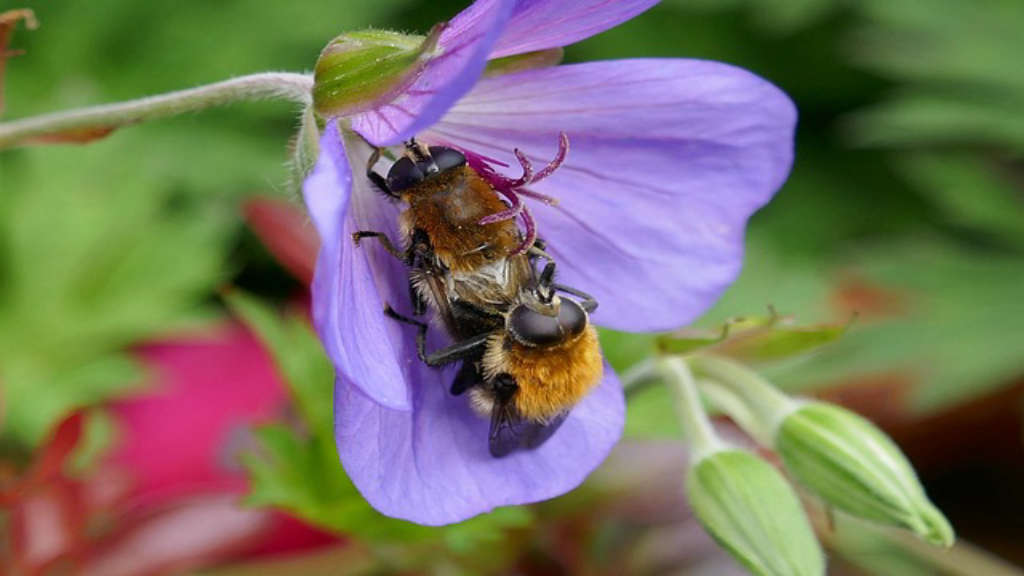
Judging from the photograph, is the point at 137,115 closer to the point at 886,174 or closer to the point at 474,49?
the point at 474,49

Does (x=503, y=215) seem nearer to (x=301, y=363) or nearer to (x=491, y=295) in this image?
(x=491, y=295)

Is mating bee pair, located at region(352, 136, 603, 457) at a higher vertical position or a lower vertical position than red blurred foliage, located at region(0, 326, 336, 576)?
higher

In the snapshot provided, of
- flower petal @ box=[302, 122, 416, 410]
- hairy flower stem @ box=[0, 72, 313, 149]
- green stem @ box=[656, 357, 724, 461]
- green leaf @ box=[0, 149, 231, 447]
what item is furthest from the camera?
green leaf @ box=[0, 149, 231, 447]

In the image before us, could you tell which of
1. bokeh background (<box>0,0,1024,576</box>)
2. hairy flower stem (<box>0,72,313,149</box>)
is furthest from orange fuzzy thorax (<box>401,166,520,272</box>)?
bokeh background (<box>0,0,1024,576</box>)

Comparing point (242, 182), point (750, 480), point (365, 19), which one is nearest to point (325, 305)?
point (750, 480)

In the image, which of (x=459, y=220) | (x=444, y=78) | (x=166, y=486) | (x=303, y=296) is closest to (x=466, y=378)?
(x=459, y=220)

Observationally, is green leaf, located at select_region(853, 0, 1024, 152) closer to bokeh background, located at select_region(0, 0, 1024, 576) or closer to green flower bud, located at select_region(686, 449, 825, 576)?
bokeh background, located at select_region(0, 0, 1024, 576)

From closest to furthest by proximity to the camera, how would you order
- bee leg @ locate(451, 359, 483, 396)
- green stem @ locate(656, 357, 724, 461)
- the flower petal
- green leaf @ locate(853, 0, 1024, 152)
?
the flower petal < bee leg @ locate(451, 359, 483, 396) < green stem @ locate(656, 357, 724, 461) < green leaf @ locate(853, 0, 1024, 152)
